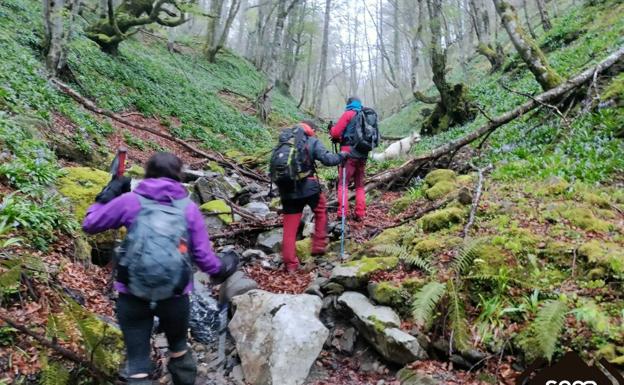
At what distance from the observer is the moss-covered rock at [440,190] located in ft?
25.2

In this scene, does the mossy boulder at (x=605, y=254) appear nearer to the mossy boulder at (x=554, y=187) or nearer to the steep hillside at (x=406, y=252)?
the steep hillside at (x=406, y=252)

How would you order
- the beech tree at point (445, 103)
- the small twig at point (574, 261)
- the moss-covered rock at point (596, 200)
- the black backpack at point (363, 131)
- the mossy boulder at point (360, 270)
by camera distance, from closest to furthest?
the small twig at point (574, 261) → the mossy boulder at point (360, 270) → the moss-covered rock at point (596, 200) → the black backpack at point (363, 131) → the beech tree at point (445, 103)

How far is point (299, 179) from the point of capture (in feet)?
19.5

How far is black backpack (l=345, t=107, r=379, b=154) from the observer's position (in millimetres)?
7242

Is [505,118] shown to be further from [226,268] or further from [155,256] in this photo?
[155,256]

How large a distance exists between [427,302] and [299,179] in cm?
261

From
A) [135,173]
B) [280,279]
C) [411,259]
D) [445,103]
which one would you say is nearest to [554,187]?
[411,259]

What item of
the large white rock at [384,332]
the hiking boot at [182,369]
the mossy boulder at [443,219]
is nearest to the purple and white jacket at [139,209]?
the hiking boot at [182,369]

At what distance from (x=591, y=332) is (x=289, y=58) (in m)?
33.3

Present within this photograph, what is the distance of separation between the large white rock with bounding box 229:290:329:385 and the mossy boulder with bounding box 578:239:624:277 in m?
2.67

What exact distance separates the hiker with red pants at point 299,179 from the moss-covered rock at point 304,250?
286mm

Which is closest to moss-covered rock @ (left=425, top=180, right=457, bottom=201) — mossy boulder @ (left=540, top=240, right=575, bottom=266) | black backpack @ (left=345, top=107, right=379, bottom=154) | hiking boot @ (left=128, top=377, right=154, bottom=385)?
black backpack @ (left=345, top=107, right=379, bottom=154)

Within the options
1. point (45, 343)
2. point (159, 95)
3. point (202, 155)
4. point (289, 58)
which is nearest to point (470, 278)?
point (45, 343)

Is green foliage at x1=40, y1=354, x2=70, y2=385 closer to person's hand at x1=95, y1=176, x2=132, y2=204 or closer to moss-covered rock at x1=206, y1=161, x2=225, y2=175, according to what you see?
person's hand at x1=95, y1=176, x2=132, y2=204
